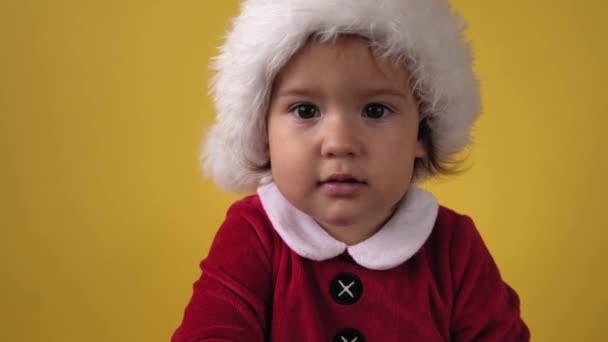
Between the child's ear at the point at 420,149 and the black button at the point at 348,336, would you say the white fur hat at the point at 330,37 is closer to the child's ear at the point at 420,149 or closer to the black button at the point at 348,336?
the child's ear at the point at 420,149

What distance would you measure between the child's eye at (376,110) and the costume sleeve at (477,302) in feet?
0.86

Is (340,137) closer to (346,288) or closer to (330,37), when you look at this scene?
(330,37)

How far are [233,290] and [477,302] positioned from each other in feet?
1.22

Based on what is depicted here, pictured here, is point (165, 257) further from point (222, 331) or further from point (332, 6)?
point (332, 6)

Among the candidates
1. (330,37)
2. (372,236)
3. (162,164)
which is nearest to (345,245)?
(372,236)

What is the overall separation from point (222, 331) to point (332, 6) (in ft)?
1.53

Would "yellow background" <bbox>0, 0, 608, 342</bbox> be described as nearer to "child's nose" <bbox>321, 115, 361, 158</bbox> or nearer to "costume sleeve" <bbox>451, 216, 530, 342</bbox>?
"costume sleeve" <bbox>451, 216, 530, 342</bbox>

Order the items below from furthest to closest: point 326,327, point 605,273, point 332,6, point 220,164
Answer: point 605,273 → point 220,164 → point 326,327 → point 332,6

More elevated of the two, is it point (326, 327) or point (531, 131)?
point (531, 131)

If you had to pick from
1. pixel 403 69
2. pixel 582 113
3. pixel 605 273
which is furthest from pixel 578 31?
pixel 403 69

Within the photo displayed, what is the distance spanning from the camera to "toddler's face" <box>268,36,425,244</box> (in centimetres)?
102

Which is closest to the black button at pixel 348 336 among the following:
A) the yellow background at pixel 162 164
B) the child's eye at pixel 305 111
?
the child's eye at pixel 305 111

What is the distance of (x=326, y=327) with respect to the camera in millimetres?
1116

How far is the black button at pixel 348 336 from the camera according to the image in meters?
1.11
